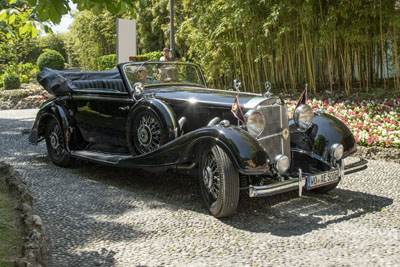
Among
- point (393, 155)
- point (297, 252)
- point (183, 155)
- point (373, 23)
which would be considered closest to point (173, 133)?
point (183, 155)

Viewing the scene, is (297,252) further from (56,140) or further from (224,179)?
(56,140)

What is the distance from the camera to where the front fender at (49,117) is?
6152mm

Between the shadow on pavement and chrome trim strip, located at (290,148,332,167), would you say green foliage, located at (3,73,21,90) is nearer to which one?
the shadow on pavement

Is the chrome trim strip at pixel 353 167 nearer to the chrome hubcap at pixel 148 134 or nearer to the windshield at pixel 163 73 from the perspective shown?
the chrome hubcap at pixel 148 134

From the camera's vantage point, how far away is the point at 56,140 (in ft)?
21.0

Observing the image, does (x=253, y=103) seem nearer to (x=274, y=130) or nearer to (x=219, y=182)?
(x=274, y=130)

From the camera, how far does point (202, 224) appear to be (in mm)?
3857

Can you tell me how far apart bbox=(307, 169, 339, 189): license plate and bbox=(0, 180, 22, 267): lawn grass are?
255 cm

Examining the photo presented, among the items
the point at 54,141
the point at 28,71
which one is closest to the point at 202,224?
the point at 54,141

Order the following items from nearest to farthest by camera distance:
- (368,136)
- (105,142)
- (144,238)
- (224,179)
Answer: (144,238) < (224,179) < (105,142) < (368,136)

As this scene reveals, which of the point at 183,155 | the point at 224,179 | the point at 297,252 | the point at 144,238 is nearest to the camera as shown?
the point at 297,252

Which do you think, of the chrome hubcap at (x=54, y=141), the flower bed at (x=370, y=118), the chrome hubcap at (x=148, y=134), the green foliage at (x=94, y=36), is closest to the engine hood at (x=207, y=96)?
the chrome hubcap at (x=148, y=134)

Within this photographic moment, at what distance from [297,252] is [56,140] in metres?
4.41

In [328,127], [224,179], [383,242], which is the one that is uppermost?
[328,127]
